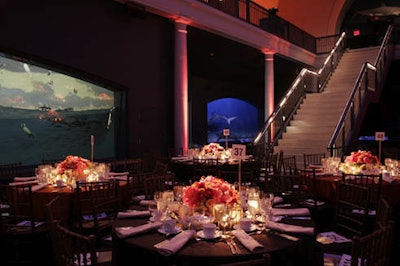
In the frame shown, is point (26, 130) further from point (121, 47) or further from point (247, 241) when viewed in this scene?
point (247, 241)

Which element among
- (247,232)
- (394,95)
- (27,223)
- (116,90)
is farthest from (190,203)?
(394,95)

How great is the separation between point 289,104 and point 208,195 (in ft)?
32.9

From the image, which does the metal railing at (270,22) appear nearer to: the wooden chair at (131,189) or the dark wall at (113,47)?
the dark wall at (113,47)

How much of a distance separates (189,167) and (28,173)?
2.91 meters

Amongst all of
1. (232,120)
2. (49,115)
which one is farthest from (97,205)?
(232,120)

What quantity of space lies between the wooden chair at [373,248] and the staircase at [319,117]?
7965 mm

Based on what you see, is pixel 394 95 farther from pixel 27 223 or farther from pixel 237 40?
pixel 27 223

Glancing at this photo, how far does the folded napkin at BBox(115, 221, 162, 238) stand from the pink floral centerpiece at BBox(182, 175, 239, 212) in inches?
11.4

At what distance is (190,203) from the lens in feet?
9.52

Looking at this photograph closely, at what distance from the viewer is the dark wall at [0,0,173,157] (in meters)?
7.05

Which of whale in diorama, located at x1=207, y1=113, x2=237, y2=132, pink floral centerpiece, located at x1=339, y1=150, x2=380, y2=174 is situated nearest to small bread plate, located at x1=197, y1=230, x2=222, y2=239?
pink floral centerpiece, located at x1=339, y1=150, x2=380, y2=174

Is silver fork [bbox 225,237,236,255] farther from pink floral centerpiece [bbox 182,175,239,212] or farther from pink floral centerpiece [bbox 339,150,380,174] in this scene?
pink floral centerpiece [bbox 339,150,380,174]

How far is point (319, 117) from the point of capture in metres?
12.0

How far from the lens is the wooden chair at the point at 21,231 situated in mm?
4066
